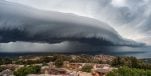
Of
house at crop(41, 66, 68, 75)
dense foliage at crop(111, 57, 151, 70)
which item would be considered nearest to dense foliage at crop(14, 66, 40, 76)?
house at crop(41, 66, 68, 75)

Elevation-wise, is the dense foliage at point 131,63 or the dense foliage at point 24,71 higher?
the dense foliage at point 131,63

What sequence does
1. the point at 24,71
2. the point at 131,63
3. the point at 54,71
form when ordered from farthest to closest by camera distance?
the point at 131,63 → the point at 54,71 → the point at 24,71

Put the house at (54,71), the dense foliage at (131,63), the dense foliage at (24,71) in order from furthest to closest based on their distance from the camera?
the dense foliage at (131,63) < the house at (54,71) < the dense foliage at (24,71)

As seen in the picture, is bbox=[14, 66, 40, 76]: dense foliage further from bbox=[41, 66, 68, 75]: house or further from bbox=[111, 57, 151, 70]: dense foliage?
bbox=[111, 57, 151, 70]: dense foliage

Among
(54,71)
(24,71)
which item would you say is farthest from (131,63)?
(24,71)

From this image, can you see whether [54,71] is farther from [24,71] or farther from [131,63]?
[131,63]

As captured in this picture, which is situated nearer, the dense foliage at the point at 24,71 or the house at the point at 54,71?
the dense foliage at the point at 24,71

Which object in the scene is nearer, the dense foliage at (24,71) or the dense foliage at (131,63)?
the dense foliage at (24,71)

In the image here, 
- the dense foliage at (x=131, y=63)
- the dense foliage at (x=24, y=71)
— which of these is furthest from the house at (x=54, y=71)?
the dense foliage at (x=131, y=63)

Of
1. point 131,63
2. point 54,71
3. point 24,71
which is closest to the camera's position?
point 24,71

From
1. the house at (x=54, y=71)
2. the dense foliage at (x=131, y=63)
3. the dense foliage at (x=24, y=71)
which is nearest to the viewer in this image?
the dense foliage at (x=24, y=71)

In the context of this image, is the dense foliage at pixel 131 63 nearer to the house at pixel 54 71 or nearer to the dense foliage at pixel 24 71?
the house at pixel 54 71

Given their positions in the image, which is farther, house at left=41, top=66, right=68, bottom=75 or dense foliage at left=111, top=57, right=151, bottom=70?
dense foliage at left=111, top=57, right=151, bottom=70

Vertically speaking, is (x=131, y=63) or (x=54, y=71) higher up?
(x=131, y=63)
